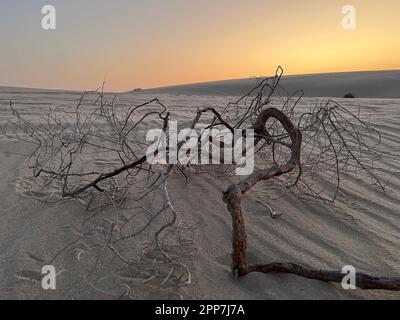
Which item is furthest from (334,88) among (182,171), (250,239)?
(250,239)

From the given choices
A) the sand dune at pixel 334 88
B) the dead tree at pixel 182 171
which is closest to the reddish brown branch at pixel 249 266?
the dead tree at pixel 182 171

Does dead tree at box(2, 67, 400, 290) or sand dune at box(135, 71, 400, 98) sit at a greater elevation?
sand dune at box(135, 71, 400, 98)

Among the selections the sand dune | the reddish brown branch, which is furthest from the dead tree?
the sand dune

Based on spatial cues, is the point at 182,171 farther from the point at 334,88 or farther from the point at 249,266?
the point at 334,88

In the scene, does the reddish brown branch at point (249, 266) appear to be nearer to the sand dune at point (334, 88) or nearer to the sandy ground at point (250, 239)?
the sandy ground at point (250, 239)

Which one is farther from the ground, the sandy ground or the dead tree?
the dead tree

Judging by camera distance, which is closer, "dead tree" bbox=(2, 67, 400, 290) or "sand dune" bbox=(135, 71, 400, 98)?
"dead tree" bbox=(2, 67, 400, 290)

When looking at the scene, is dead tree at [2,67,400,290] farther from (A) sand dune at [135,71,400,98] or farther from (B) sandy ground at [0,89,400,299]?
(A) sand dune at [135,71,400,98]

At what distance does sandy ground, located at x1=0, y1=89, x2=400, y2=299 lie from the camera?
1.86 m

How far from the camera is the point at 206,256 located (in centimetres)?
213

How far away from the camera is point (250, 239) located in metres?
2.35

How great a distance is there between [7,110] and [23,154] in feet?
10.2

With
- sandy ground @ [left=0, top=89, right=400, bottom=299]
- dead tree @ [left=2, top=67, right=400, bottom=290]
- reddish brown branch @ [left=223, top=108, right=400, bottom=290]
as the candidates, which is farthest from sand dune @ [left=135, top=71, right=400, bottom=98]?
reddish brown branch @ [left=223, top=108, right=400, bottom=290]

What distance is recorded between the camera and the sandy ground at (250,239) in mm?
1863
